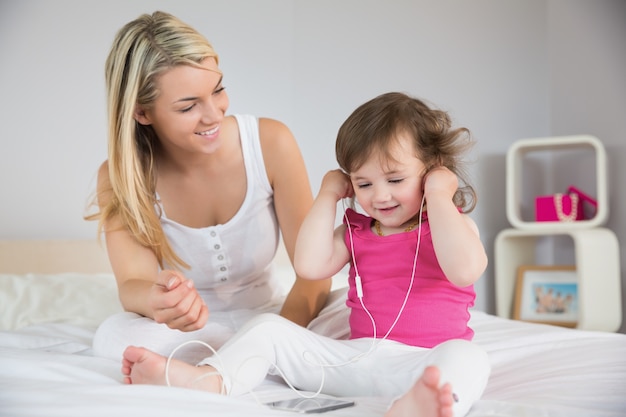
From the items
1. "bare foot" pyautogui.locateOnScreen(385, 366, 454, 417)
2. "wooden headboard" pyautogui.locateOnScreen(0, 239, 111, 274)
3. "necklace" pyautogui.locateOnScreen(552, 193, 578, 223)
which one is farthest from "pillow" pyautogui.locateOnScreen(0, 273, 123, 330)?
"necklace" pyautogui.locateOnScreen(552, 193, 578, 223)

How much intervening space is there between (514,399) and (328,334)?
0.42 meters

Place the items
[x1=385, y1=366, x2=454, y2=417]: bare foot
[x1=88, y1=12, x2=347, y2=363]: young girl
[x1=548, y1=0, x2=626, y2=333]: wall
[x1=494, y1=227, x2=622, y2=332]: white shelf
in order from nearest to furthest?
[x1=385, y1=366, x2=454, y2=417]: bare foot, [x1=88, y1=12, x2=347, y2=363]: young girl, [x1=494, y1=227, x2=622, y2=332]: white shelf, [x1=548, y1=0, x2=626, y2=333]: wall

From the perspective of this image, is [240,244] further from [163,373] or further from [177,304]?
[163,373]

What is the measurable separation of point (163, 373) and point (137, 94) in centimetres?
59

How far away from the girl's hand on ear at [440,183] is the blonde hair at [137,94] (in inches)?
18.4

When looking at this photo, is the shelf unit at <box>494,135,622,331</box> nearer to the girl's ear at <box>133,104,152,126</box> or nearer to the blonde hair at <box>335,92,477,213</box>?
the blonde hair at <box>335,92,477,213</box>

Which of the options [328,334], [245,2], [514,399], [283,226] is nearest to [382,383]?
[514,399]

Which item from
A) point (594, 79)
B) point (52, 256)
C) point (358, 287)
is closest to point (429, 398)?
point (358, 287)

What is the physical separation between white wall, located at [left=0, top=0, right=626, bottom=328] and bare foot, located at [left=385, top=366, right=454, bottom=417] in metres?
1.71

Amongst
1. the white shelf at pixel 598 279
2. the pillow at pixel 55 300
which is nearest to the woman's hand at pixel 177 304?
the pillow at pixel 55 300

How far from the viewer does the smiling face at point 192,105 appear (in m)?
1.24

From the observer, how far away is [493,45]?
2.64 meters

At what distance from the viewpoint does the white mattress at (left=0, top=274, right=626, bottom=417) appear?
750mm

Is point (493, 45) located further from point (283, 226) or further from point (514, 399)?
point (514, 399)
